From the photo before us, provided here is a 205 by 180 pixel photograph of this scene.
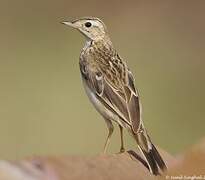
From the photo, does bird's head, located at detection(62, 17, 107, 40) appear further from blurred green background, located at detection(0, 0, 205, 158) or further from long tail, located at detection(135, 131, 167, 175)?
blurred green background, located at detection(0, 0, 205, 158)

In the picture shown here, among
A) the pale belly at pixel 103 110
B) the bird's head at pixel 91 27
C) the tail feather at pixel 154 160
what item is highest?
the bird's head at pixel 91 27

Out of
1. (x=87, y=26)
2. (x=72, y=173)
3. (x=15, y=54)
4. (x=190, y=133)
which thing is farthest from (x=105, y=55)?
(x=15, y=54)

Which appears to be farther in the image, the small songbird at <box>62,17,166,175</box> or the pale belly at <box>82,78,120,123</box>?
the pale belly at <box>82,78,120,123</box>

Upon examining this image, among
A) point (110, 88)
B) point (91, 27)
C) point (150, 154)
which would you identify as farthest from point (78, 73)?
point (150, 154)

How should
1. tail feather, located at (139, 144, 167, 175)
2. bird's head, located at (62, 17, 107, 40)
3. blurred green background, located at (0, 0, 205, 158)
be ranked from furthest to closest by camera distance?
blurred green background, located at (0, 0, 205, 158), bird's head, located at (62, 17, 107, 40), tail feather, located at (139, 144, 167, 175)

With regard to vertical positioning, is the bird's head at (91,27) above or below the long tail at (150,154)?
above

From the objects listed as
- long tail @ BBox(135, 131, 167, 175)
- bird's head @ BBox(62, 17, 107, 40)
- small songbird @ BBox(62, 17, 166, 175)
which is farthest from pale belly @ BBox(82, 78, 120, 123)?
bird's head @ BBox(62, 17, 107, 40)

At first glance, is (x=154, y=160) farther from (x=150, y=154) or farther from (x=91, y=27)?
(x=91, y=27)

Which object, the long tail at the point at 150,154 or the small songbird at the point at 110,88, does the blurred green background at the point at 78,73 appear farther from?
the long tail at the point at 150,154

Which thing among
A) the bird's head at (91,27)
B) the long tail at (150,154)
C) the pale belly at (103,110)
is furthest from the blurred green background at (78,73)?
the long tail at (150,154)
